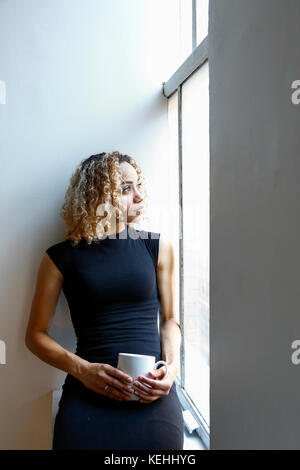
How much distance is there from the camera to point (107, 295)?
3.76 feet

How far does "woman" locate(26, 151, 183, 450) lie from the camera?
1.03 meters

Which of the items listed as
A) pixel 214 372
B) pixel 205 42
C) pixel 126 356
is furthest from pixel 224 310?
pixel 205 42

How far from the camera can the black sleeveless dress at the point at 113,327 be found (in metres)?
0.98

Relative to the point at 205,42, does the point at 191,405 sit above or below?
below

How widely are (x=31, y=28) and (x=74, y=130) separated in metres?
0.39

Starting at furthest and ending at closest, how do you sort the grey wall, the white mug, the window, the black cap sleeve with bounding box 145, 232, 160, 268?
the black cap sleeve with bounding box 145, 232, 160, 268
the window
the white mug
the grey wall

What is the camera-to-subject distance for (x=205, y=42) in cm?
107

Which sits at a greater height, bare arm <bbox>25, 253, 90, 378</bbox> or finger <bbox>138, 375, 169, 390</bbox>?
A: bare arm <bbox>25, 253, 90, 378</bbox>

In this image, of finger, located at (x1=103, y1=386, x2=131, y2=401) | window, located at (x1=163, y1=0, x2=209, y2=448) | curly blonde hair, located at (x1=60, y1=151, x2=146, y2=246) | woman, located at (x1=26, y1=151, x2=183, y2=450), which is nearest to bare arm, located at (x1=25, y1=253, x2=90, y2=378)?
woman, located at (x1=26, y1=151, x2=183, y2=450)

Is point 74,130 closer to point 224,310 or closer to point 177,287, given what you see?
point 177,287

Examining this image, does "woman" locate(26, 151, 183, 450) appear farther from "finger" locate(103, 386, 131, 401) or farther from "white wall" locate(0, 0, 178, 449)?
"white wall" locate(0, 0, 178, 449)

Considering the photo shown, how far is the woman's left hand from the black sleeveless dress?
4cm
